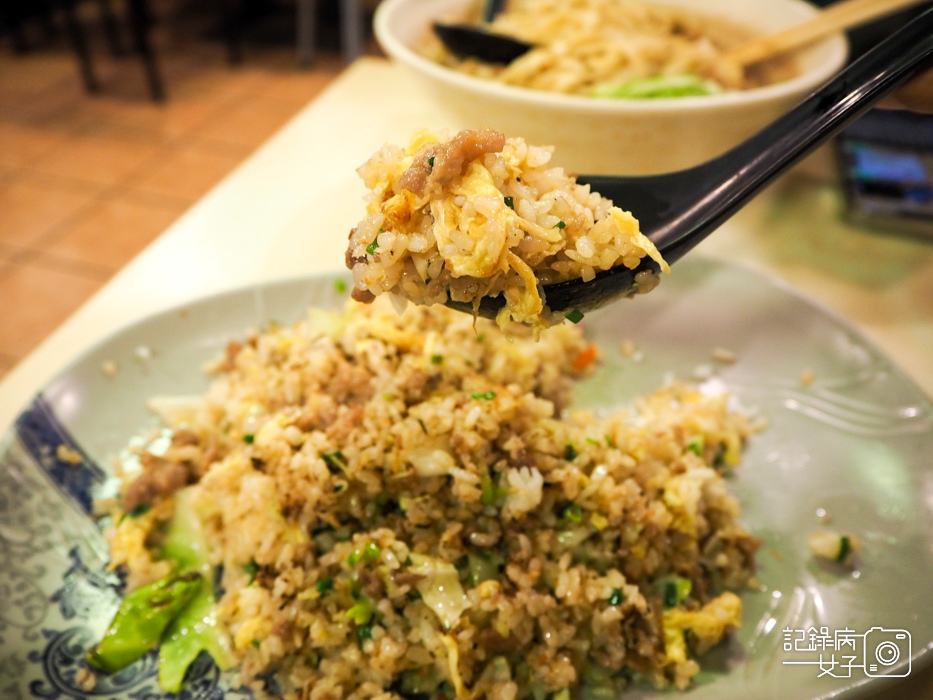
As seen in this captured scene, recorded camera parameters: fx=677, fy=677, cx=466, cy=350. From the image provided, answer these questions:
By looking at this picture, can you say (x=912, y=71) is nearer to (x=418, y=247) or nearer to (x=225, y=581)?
(x=418, y=247)

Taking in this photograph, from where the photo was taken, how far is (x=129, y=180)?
475 cm

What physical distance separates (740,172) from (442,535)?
2.98 ft

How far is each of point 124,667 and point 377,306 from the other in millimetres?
948

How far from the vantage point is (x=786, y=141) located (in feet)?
4.22

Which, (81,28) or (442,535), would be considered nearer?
(442,535)

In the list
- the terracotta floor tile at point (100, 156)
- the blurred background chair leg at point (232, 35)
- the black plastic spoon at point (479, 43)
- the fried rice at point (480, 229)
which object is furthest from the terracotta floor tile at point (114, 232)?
the fried rice at point (480, 229)

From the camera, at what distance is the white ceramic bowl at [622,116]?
5.71 feet

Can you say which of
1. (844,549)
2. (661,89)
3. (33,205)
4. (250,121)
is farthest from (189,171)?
(844,549)

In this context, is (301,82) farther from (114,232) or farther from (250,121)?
(114,232)

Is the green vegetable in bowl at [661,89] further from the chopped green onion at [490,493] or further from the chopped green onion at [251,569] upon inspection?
the chopped green onion at [251,569]

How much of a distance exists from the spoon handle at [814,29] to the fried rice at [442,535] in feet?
4.11

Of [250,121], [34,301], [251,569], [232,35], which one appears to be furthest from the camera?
[232,35]

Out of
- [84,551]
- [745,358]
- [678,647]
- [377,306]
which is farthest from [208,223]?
[678,647]

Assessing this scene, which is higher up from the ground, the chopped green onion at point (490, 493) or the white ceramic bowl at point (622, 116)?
the white ceramic bowl at point (622, 116)
